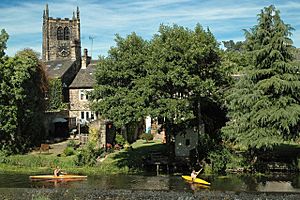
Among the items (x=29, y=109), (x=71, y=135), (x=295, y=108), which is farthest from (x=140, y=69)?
(x=71, y=135)

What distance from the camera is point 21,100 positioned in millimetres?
44938

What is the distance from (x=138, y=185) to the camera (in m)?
32.8

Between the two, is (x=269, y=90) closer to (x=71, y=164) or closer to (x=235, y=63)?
(x=71, y=164)

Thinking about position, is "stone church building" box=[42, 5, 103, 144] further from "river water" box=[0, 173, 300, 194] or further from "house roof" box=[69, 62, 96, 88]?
"river water" box=[0, 173, 300, 194]

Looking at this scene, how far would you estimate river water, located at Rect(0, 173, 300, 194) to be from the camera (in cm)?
3130

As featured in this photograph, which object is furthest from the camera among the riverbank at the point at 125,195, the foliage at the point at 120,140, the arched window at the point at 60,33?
the arched window at the point at 60,33

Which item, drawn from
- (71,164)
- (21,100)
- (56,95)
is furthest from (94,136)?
(56,95)

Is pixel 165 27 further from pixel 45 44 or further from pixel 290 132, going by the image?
pixel 45 44

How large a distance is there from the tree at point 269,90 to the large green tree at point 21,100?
2176 cm

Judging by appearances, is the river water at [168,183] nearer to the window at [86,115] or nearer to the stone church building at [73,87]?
the stone church building at [73,87]

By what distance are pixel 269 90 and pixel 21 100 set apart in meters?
24.4

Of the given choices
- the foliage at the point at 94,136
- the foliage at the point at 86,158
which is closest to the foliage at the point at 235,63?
the foliage at the point at 86,158

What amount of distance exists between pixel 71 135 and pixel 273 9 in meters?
28.9

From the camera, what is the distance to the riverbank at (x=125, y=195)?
27.6 metres
